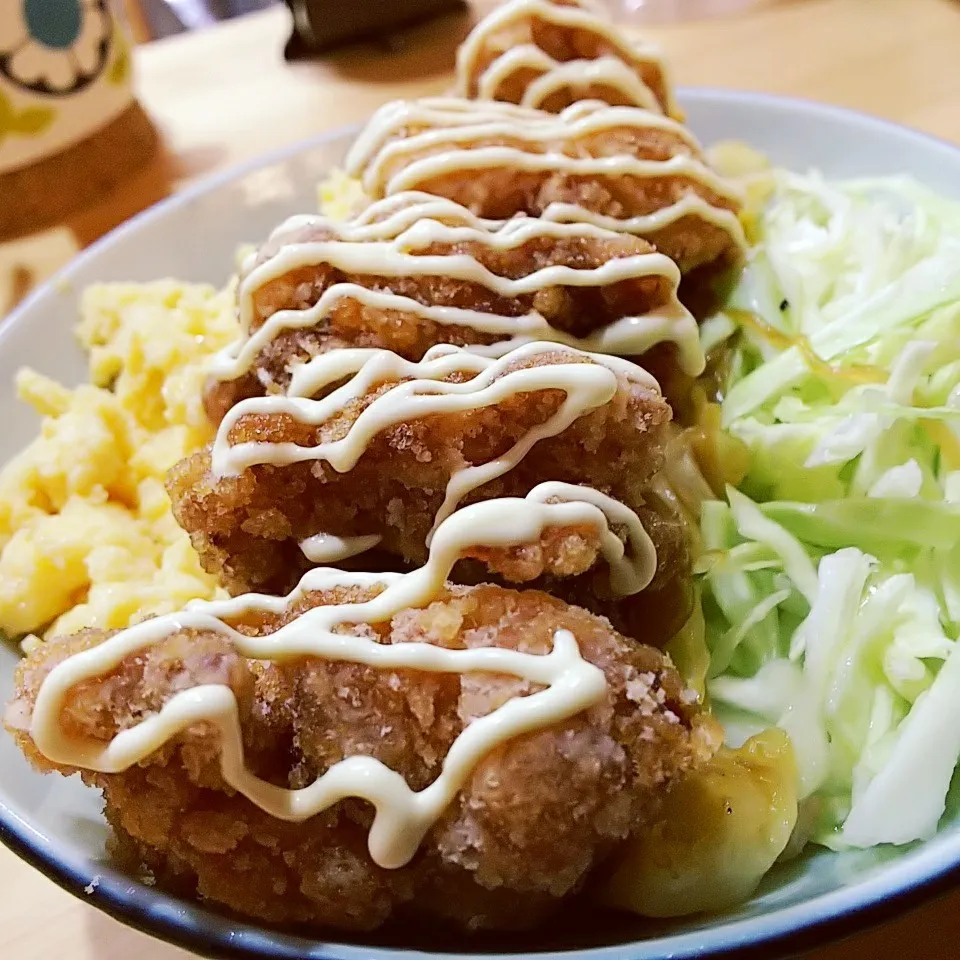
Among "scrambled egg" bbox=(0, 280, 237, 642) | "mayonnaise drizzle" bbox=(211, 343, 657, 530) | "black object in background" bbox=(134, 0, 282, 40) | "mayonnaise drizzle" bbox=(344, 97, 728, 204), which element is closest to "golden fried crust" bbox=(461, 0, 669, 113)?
"mayonnaise drizzle" bbox=(344, 97, 728, 204)

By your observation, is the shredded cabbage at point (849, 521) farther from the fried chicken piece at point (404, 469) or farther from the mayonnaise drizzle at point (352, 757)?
the mayonnaise drizzle at point (352, 757)

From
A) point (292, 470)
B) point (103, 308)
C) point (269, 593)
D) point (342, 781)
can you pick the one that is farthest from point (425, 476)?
point (103, 308)

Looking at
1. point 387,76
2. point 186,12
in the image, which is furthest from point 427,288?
point 186,12

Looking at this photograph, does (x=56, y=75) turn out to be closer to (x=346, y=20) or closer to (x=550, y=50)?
(x=346, y=20)

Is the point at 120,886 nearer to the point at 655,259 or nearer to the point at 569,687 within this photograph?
the point at 569,687

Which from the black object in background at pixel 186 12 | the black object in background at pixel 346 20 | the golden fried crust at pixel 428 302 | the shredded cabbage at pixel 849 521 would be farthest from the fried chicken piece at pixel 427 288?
the black object in background at pixel 186 12

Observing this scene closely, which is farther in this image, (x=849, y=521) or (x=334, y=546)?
(x=849, y=521)
